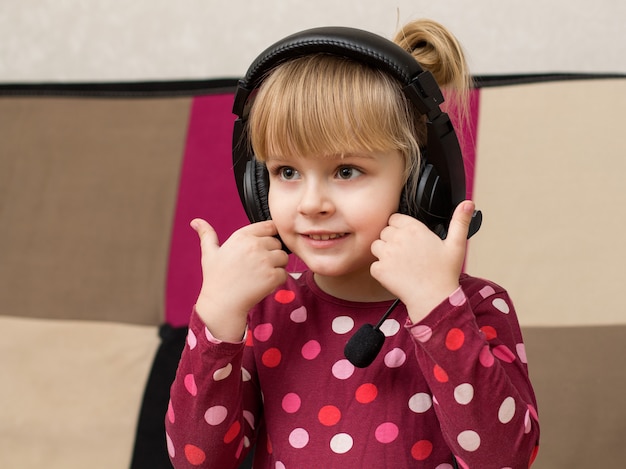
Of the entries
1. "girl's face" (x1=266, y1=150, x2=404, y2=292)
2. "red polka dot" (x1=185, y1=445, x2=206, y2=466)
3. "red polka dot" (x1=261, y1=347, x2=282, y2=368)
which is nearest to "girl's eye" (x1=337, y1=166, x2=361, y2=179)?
"girl's face" (x1=266, y1=150, x2=404, y2=292)

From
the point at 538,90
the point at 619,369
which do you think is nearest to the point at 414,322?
the point at 619,369

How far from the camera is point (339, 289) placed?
86 cm

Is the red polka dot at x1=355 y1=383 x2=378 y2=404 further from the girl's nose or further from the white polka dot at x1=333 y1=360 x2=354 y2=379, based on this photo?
the girl's nose

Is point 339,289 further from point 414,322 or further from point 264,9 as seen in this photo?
point 264,9

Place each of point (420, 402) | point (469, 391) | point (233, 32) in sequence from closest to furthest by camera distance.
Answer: point (469, 391), point (420, 402), point (233, 32)

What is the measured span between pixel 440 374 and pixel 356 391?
0.13 m

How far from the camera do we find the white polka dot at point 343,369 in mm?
818

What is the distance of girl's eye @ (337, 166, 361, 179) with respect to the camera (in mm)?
781

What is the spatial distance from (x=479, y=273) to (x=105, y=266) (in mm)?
744

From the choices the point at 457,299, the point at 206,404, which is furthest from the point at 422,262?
the point at 206,404

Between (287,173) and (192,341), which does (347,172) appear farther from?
(192,341)

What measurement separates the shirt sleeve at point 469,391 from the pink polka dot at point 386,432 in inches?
2.9

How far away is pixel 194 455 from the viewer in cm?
80

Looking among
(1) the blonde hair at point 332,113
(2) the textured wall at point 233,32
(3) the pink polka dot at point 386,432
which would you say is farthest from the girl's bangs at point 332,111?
(2) the textured wall at point 233,32
